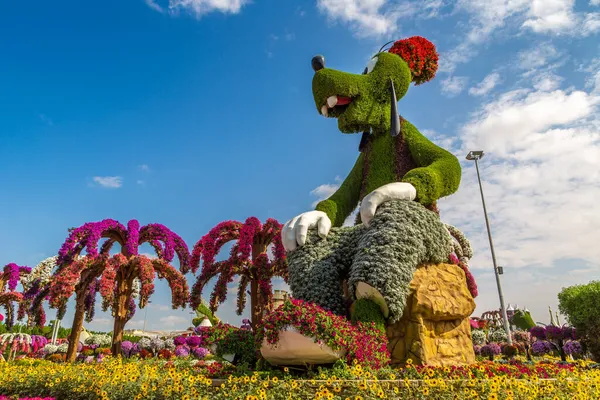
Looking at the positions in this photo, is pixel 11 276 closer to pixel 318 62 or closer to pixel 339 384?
pixel 318 62

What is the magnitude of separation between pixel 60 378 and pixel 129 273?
377 centimetres

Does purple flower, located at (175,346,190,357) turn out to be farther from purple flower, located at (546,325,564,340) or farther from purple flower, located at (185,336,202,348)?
purple flower, located at (546,325,564,340)

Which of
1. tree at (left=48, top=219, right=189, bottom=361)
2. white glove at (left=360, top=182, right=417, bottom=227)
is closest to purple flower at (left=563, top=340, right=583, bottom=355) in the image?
white glove at (left=360, top=182, right=417, bottom=227)

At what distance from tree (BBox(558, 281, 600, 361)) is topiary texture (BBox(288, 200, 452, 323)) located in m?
8.32

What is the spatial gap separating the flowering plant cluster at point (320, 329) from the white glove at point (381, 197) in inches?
61.6

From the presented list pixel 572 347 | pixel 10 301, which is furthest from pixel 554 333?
pixel 10 301

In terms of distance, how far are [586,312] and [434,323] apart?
29.1 feet

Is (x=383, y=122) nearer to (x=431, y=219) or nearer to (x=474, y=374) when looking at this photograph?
(x=431, y=219)

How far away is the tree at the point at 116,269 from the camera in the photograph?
7734 millimetres

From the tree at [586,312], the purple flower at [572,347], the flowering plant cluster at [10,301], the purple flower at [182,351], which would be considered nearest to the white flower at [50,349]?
the flowering plant cluster at [10,301]

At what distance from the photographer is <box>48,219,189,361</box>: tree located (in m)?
7.73

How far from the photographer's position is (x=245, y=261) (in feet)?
27.1

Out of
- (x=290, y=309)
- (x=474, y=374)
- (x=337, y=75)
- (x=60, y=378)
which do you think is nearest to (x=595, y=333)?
(x=474, y=374)

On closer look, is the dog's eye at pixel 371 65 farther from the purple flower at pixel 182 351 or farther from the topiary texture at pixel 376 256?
the purple flower at pixel 182 351
